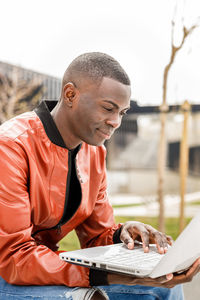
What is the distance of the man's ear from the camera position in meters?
1.25

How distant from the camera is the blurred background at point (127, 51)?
314cm

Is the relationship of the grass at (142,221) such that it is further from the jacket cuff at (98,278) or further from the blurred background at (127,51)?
the jacket cuff at (98,278)

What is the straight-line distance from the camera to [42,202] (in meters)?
1.20

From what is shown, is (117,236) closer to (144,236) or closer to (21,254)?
(144,236)

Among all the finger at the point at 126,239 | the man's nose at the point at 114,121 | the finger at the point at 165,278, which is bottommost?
the finger at the point at 126,239

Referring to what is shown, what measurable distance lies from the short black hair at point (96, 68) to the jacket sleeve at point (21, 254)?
0.40 meters

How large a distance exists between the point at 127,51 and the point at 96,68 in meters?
3.41

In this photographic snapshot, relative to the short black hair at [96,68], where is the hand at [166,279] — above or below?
below

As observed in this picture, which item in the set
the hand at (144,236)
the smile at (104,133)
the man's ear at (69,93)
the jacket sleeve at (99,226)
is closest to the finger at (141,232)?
the hand at (144,236)

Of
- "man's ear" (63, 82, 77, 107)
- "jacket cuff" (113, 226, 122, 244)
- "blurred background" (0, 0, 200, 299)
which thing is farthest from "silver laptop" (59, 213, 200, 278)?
"blurred background" (0, 0, 200, 299)

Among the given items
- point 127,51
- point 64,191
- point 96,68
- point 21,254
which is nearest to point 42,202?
point 64,191

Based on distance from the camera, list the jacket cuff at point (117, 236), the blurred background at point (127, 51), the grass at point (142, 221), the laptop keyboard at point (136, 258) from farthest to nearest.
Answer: the grass at point (142, 221), the blurred background at point (127, 51), the jacket cuff at point (117, 236), the laptop keyboard at point (136, 258)

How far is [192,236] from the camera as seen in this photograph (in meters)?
0.87

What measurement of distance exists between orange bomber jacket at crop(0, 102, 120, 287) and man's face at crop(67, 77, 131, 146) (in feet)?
0.30
